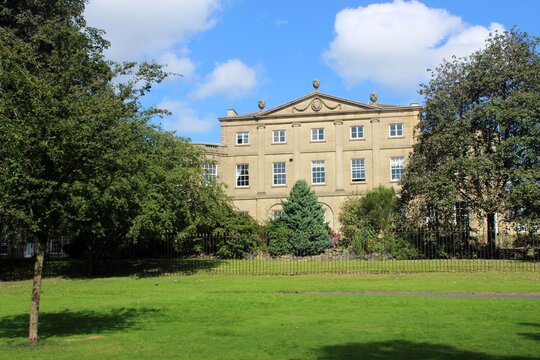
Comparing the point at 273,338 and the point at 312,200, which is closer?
the point at 273,338

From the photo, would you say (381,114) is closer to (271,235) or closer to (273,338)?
(271,235)

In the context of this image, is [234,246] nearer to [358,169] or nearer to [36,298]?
[358,169]

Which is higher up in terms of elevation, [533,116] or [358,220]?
[533,116]

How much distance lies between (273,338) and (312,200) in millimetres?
28377

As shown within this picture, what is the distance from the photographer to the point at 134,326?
11.4m

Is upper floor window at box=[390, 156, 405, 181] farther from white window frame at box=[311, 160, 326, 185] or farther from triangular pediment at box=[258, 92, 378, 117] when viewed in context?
white window frame at box=[311, 160, 326, 185]

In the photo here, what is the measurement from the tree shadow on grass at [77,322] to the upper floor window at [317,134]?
3677cm

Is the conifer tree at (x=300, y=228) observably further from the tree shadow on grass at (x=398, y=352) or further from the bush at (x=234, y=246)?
the tree shadow on grass at (x=398, y=352)

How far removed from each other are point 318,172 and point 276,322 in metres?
38.2

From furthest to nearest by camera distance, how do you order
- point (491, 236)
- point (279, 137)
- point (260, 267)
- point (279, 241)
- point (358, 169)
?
point (279, 137) → point (358, 169) → point (279, 241) → point (491, 236) → point (260, 267)

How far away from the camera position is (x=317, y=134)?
49.4 metres

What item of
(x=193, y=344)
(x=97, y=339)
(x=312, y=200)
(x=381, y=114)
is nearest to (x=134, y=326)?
(x=97, y=339)

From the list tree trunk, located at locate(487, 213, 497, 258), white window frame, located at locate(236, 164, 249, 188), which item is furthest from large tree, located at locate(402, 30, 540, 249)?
white window frame, located at locate(236, 164, 249, 188)

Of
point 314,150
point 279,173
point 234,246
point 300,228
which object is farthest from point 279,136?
point 234,246
